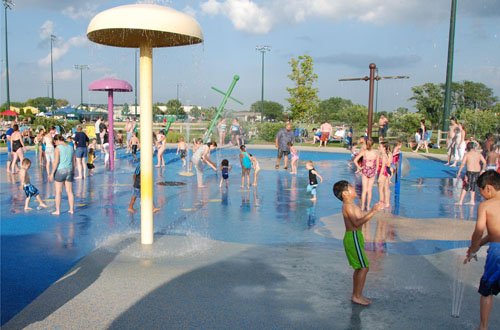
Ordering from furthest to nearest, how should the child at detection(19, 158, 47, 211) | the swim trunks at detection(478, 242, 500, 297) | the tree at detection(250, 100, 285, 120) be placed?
the tree at detection(250, 100, 285, 120), the child at detection(19, 158, 47, 211), the swim trunks at detection(478, 242, 500, 297)

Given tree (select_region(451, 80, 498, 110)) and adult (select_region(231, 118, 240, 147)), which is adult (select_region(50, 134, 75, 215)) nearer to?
adult (select_region(231, 118, 240, 147))

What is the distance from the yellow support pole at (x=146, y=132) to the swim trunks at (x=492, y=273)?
445cm

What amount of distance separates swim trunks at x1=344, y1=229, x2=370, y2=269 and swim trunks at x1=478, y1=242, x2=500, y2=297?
1087 mm

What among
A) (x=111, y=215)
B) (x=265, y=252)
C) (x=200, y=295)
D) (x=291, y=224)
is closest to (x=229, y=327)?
(x=200, y=295)

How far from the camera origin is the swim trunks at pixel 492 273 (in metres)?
3.97

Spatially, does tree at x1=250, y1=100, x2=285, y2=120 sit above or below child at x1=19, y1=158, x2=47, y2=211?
above

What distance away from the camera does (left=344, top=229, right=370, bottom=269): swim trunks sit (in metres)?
4.72

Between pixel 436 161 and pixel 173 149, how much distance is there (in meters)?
14.3

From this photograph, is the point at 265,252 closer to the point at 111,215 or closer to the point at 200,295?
the point at 200,295

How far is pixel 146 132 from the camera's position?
266 inches

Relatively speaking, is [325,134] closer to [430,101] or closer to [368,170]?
[368,170]

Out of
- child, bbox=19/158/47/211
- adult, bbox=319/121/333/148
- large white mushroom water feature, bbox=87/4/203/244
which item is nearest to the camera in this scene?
large white mushroom water feature, bbox=87/4/203/244

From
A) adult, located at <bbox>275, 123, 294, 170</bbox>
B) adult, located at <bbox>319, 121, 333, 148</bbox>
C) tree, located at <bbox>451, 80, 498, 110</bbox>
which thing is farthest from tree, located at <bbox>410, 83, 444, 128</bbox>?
adult, located at <bbox>275, 123, 294, 170</bbox>

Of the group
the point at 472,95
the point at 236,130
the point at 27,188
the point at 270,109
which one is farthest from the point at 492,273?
the point at 270,109
